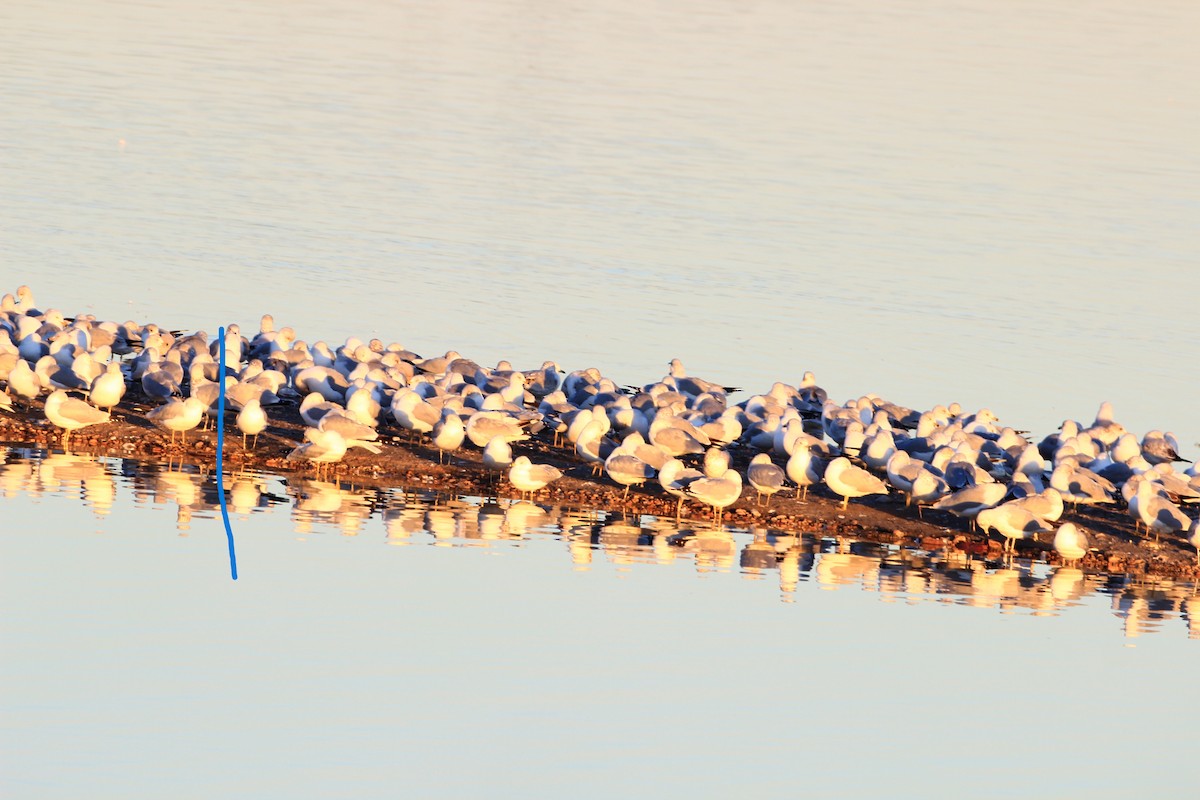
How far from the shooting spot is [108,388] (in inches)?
821

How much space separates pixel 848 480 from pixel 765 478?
80 centimetres

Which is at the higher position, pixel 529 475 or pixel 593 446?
pixel 593 446

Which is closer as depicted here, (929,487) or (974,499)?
(974,499)

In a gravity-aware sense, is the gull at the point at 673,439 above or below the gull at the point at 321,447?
above

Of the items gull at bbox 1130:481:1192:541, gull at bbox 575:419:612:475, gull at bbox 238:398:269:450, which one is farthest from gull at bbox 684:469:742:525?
gull at bbox 238:398:269:450

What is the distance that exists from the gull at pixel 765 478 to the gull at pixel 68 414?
6.56 m

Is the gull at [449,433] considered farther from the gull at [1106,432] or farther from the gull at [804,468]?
the gull at [1106,432]

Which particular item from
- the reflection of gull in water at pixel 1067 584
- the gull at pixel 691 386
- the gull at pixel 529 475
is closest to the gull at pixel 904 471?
the reflection of gull in water at pixel 1067 584

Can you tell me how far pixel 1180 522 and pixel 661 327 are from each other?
12203 mm

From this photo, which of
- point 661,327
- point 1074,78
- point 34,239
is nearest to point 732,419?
point 661,327

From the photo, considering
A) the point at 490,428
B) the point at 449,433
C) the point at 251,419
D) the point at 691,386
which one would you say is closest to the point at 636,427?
the point at 490,428

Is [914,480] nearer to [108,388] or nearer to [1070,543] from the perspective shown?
[1070,543]

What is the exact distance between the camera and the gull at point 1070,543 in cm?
1858

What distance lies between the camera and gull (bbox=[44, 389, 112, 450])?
2022 cm
